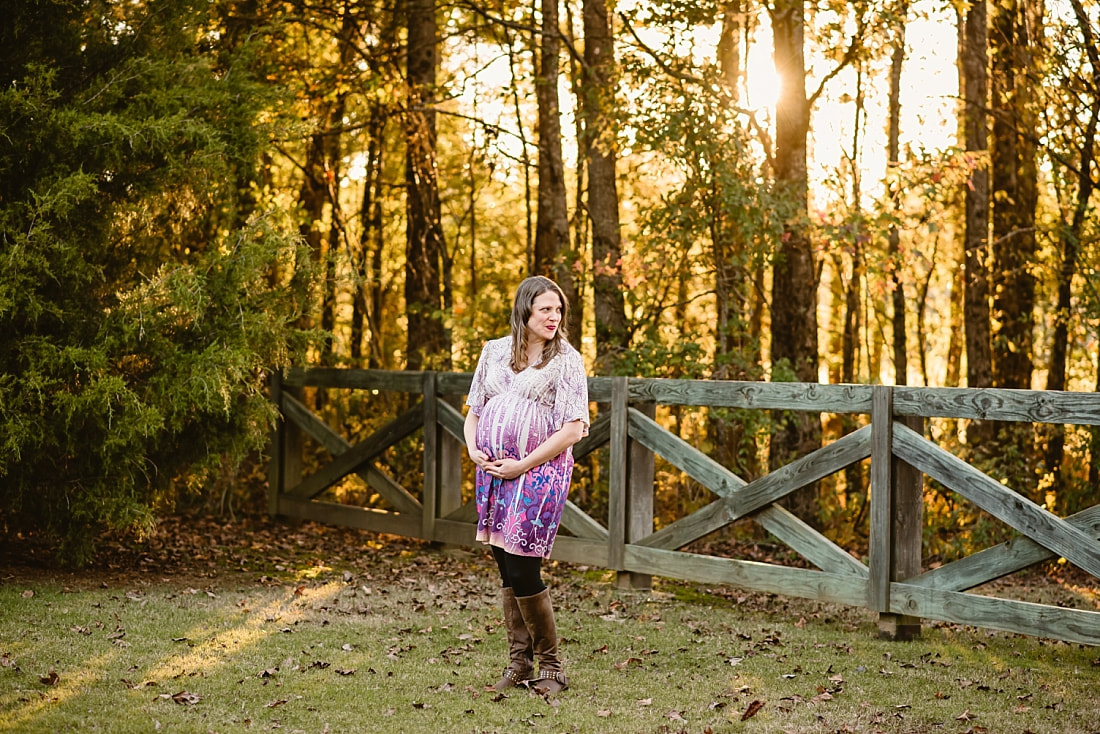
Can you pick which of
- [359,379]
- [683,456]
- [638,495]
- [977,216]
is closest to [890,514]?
[683,456]

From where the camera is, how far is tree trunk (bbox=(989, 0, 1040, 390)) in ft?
36.1

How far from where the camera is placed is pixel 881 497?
638 centimetres

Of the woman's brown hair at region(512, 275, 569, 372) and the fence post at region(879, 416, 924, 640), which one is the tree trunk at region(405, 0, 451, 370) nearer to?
the fence post at region(879, 416, 924, 640)

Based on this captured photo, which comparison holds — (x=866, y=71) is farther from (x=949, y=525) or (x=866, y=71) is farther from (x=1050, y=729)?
(x=1050, y=729)

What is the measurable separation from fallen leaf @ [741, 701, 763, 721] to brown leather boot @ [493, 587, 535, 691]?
3.28 feet

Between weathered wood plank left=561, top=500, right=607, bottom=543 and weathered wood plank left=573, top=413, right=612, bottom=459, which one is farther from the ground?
weathered wood plank left=573, top=413, right=612, bottom=459

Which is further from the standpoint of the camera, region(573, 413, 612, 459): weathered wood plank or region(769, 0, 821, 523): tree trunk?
region(769, 0, 821, 523): tree trunk

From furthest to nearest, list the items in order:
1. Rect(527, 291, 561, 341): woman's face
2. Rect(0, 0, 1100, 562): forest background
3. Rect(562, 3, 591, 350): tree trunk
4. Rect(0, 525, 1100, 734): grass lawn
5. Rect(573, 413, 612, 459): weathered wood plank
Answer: Rect(562, 3, 591, 350): tree trunk, Rect(573, 413, 612, 459): weathered wood plank, Rect(0, 0, 1100, 562): forest background, Rect(527, 291, 561, 341): woman's face, Rect(0, 525, 1100, 734): grass lawn

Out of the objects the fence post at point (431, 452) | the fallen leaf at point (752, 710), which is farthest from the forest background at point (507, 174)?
the fallen leaf at point (752, 710)

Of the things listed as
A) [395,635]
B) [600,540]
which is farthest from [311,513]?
[395,635]

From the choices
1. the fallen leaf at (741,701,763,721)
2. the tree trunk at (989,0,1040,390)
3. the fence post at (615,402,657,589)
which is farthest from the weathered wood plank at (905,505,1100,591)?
the tree trunk at (989,0,1040,390)

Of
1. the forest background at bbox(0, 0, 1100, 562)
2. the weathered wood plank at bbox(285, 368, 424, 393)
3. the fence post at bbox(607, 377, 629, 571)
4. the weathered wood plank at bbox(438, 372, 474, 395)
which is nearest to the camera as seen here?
the forest background at bbox(0, 0, 1100, 562)

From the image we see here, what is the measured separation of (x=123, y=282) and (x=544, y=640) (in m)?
4.61

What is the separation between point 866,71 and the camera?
12.9m
